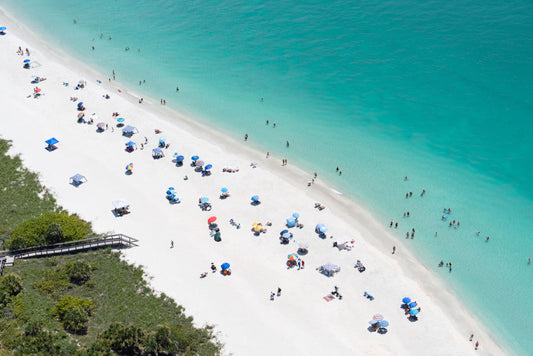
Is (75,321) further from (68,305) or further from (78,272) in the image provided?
(78,272)

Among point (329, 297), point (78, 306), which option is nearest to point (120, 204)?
point (78, 306)

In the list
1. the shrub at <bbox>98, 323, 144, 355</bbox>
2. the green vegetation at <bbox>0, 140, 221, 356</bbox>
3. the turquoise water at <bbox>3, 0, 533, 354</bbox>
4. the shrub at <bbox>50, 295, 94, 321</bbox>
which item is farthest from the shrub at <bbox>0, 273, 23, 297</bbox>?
the turquoise water at <bbox>3, 0, 533, 354</bbox>

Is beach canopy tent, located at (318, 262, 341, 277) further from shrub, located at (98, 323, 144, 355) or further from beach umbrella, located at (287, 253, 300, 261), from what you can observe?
shrub, located at (98, 323, 144, 355)

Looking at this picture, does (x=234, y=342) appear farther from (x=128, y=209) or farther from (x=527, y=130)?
(x=527, y=130)

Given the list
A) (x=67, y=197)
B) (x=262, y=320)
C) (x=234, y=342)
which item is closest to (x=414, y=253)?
(x=262, y=320)

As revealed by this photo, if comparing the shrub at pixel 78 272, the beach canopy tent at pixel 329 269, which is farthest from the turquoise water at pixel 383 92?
the shrub at pixel 78 272
